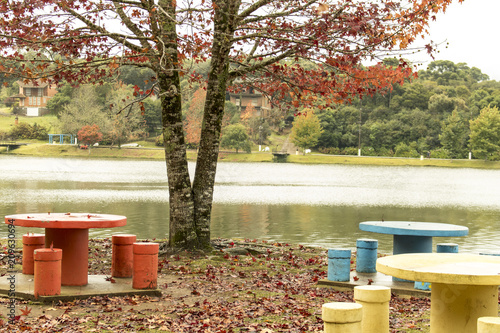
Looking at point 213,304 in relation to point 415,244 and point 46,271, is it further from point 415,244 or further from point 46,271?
point 415,244

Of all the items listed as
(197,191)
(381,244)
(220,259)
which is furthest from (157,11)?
(381,244)

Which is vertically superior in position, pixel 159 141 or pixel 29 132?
pixel 29 132

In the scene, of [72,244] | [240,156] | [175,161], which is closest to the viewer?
[72,244]

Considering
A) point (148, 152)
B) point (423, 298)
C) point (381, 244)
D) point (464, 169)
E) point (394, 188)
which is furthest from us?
point (148, 152)

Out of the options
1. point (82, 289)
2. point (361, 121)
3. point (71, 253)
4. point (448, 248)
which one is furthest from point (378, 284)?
point (361, 121)

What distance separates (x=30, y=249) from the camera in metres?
10.5

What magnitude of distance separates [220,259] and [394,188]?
38.1 metres

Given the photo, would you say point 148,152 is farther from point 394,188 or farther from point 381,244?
point 381,244

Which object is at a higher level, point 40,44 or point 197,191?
point 40,44

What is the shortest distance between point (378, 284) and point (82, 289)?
5011 mm

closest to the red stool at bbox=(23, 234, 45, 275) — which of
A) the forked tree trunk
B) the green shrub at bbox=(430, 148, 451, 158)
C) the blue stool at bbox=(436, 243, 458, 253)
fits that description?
the forked tree trunk

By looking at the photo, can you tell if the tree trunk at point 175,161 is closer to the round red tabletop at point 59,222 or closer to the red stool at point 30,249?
the red stool at point 30,249

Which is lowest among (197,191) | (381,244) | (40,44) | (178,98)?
(381,244)

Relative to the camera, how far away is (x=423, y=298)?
10133 millimetres
